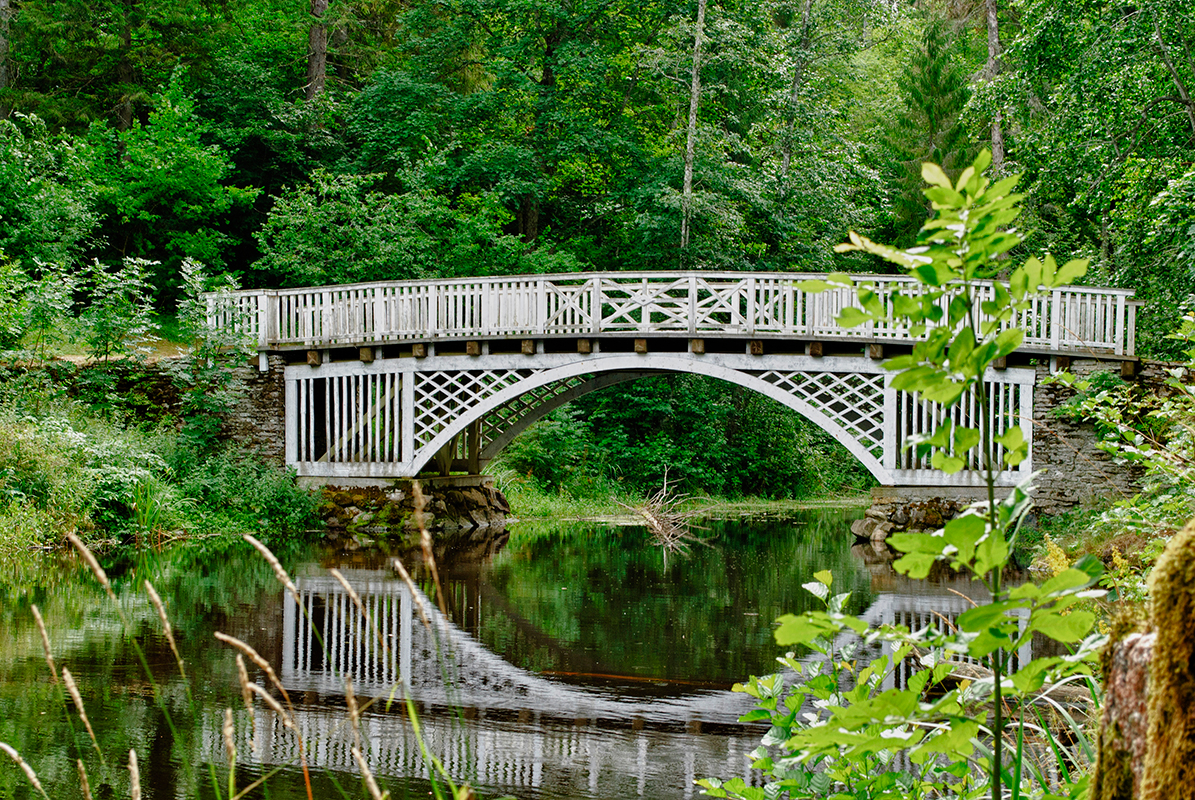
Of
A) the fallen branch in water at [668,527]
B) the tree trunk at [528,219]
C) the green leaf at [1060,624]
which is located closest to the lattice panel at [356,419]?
the fallen branch in water at [668,527]

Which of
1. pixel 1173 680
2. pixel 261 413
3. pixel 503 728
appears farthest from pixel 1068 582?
pixel 261 413

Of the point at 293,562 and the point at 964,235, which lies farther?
the point at 293,562

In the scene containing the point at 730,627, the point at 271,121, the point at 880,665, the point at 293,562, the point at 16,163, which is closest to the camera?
the point at 880,665

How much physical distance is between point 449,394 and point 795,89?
481 inches

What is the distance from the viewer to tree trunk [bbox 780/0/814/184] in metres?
25.6

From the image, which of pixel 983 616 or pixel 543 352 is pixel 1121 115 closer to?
pixel 543 352

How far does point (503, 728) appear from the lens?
664cm

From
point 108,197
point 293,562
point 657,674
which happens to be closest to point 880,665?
point 657,674

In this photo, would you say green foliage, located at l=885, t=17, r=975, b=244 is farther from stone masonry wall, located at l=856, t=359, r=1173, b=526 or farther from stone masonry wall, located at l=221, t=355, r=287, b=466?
stone masonry wall, located at l=221, t=355, r=287, b=466

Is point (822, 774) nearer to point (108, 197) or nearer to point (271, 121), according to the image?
point (108, 197)

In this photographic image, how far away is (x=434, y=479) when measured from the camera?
18.8 meters

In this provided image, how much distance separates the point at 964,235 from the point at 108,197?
982 inches

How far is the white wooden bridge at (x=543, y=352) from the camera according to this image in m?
16.3

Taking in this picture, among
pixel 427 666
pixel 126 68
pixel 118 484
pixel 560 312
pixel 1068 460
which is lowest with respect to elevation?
pixel 427 666
